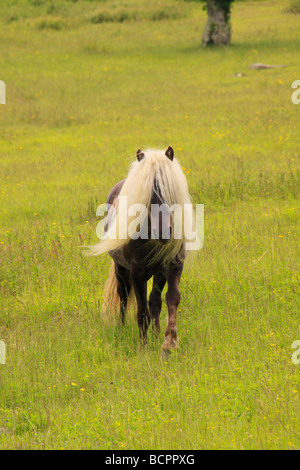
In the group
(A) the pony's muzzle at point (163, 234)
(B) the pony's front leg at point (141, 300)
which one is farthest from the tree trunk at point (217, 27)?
(A) the pony's muzzle at point (163, 234)

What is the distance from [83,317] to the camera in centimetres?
720

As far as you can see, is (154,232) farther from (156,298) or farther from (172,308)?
(156,298)

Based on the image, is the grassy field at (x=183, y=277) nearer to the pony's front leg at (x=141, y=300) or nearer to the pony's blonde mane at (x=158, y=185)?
the pony's front leg at (x=141, y=300)

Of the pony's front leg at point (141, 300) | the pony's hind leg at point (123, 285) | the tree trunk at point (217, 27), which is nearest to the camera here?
the pony's front leg at point (141, 300)

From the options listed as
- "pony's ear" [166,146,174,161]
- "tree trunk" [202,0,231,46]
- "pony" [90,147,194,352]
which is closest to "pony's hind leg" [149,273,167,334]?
"pony" [90,147,194,352]

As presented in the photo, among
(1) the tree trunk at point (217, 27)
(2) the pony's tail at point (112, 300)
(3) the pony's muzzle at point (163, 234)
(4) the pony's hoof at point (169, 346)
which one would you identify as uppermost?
(1) the tree trunk at point (217, 27)

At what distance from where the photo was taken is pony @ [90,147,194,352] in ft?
18.2

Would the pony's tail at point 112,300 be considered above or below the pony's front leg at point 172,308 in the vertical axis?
above

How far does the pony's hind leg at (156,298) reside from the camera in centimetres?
626

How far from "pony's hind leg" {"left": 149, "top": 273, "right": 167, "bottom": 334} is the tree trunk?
92.9ft

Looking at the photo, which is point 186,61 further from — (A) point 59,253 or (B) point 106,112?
(A) point 59,253

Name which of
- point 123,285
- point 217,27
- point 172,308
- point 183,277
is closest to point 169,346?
point 172,308

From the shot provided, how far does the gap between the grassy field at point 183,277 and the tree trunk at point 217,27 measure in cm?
660
